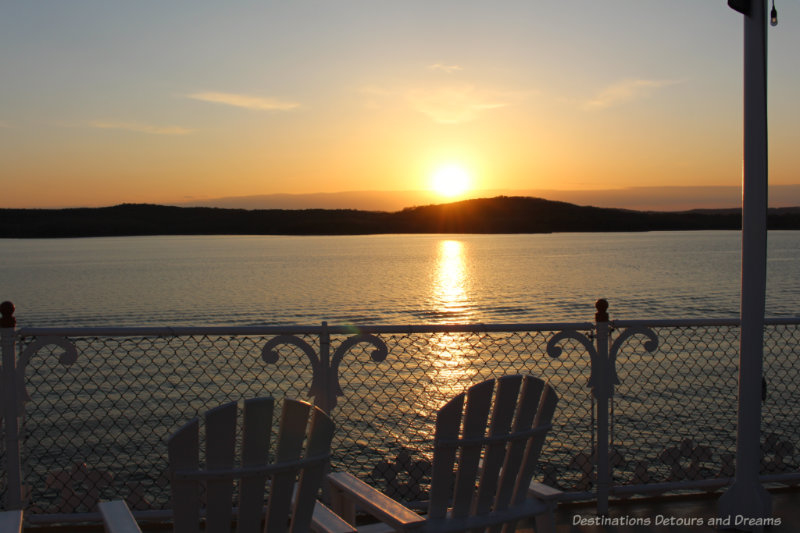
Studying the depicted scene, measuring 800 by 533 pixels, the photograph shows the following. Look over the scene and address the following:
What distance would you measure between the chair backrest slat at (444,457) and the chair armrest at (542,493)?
1.42 feet

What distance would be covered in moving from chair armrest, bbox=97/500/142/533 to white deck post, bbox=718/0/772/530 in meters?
2.68

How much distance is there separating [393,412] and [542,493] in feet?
31.5

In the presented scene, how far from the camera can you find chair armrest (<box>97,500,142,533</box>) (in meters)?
2.24

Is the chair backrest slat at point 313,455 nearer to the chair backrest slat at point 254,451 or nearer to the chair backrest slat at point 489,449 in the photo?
the chair backrest slat at point 254,451

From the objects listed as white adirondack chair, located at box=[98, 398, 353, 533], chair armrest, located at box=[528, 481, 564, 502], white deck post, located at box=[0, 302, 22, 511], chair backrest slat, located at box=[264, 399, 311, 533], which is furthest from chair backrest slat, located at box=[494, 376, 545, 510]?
white deck post, located at box=[0, 302, 22, 511]

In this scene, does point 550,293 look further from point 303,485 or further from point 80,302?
point 303,485

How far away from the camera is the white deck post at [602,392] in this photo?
396 cm

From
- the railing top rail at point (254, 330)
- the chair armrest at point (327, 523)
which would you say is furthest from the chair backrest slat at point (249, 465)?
the railing top rail at point (254, 330)

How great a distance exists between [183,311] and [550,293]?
20.2 meters

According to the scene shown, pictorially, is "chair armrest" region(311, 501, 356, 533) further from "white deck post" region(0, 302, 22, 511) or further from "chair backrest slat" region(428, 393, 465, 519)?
"white deck post" region(0, 302, 22, 511)

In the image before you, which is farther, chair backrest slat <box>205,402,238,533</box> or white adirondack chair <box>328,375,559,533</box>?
white adirondack chair <box>328,375,559,533</box>

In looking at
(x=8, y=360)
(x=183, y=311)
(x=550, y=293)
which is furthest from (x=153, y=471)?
(x=550, y=293)

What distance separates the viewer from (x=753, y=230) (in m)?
3.32

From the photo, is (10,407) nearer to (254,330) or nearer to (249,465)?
(254,330)
